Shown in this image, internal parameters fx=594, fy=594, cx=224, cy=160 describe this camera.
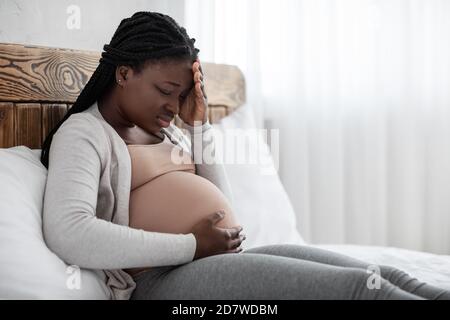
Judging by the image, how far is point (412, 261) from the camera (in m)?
1.50

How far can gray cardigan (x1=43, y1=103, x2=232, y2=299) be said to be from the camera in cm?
102

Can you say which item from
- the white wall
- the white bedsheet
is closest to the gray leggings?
the white bedsheet

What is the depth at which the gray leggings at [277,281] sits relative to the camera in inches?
35.7

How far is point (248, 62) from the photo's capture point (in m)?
2.14

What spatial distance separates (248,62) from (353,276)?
1.34m

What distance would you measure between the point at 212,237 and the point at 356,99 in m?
1.24

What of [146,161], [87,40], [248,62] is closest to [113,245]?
[146,161]

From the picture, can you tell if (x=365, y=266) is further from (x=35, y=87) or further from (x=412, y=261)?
(x=35, y=87)

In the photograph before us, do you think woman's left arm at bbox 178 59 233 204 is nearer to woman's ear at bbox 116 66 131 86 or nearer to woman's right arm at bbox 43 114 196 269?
woman's ear at bbox 116 66 131 86

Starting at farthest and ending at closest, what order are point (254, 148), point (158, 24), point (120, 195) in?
point (254, 148) → point (158, 24) → point (120, 195)

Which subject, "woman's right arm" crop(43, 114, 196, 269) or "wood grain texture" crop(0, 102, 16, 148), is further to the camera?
"wood grain texture" crop(0, 102, 16, 148)

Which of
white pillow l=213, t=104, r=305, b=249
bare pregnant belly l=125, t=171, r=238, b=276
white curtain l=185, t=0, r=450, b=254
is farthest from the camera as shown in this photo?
white curtain l=185, t=0, r=450, b=254
